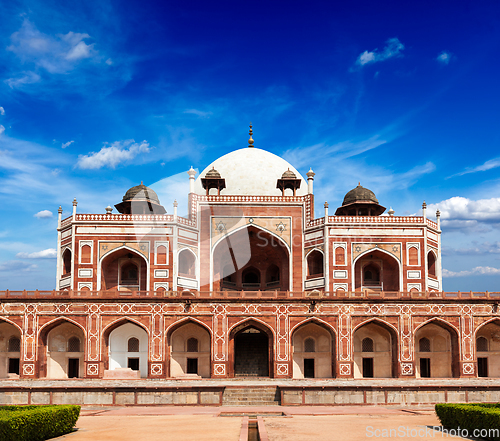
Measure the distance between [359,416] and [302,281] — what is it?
60.0 ft

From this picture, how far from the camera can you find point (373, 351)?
3022 centimetres

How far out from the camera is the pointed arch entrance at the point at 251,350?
2865 cm

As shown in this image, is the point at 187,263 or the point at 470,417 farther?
the point at 187,263

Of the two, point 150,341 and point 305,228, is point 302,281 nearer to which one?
point 305,228

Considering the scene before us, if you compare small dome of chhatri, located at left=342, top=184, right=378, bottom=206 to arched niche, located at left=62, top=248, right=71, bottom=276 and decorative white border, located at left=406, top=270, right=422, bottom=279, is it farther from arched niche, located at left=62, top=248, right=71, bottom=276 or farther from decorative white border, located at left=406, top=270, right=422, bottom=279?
arched niche, located at left=62, top=248, right=71, bottom=276

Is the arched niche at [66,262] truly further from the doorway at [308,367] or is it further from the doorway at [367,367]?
the doorway at [367,367]

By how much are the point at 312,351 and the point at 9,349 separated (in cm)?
1611

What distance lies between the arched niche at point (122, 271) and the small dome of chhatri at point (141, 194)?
4.48 m

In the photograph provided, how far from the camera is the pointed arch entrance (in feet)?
94.0

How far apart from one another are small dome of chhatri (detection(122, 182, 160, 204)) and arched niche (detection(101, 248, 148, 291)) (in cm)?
448

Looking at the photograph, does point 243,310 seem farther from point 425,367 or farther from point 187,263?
point 425,367

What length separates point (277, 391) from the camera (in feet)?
69.2

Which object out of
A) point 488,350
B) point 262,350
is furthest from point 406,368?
point 262,350

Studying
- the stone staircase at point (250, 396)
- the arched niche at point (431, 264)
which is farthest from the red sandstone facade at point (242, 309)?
the stone staircase at point (250, 396)
